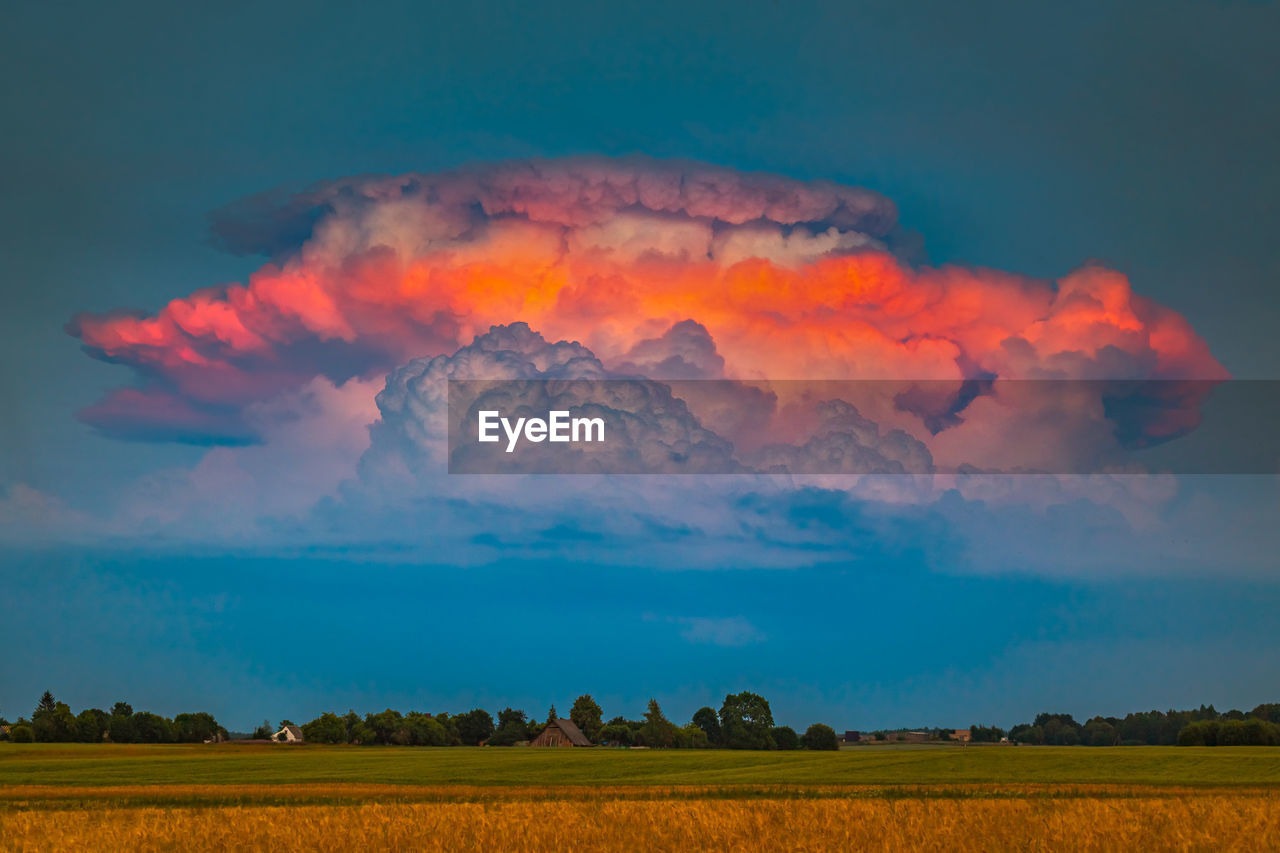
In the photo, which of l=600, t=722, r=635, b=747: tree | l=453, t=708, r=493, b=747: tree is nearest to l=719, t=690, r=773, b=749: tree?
l=600, t=722, r=635, b=747: tree

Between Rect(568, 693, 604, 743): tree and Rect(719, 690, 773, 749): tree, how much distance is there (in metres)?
34.7

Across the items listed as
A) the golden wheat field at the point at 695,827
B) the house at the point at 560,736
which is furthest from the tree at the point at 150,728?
the golden wheat field at the point at 695,827

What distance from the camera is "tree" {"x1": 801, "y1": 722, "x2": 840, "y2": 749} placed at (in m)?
134

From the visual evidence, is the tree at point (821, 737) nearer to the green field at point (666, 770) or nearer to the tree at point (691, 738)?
the tree at point (691, 738)

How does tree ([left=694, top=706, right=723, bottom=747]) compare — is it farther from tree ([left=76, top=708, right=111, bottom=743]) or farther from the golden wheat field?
the golden wheat field

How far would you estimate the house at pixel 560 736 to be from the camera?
163125 mm

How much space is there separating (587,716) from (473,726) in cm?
2029

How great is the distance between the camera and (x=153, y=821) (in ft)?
92.5

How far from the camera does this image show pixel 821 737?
135 meters

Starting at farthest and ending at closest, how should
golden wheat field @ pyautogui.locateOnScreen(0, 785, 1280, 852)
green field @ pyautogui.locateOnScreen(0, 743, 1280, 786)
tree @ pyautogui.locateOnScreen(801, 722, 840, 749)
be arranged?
tree @ pyautogui.locateOnScreen(801, 722, 840, 749), green field @ pyautogui.locateOnScreen(0, 743, 1280, 786), golden wheat field @ pyautogui.locateOnScreen(0, 785, 1280, 852)

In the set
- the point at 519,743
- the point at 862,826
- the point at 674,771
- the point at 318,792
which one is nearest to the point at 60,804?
the point at 318,792

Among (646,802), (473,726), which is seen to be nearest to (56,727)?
(473,726)

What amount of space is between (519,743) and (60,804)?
420 feet

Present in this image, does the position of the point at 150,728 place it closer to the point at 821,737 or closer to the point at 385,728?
the point at 385,728
